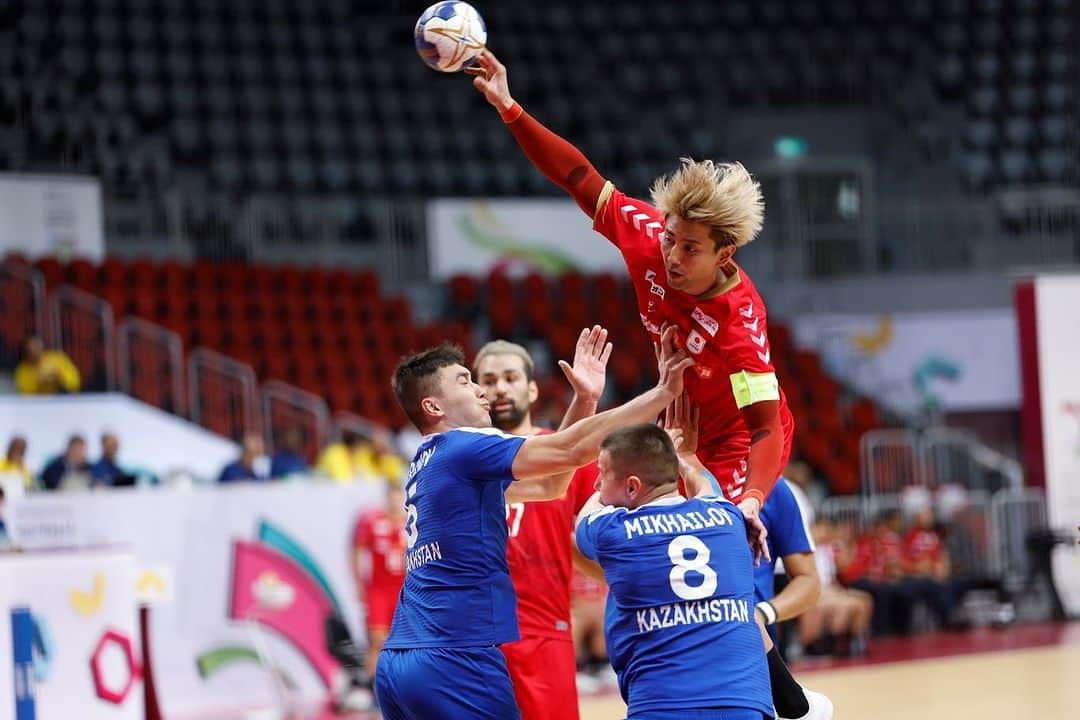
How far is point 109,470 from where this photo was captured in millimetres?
12969

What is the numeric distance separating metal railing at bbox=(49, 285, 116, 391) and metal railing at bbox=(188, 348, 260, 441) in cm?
88

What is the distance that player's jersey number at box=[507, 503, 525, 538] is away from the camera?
584cm

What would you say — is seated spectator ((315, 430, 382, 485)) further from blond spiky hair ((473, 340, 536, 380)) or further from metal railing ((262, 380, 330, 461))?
blond spiky hair ((473, 340, 536, 380))

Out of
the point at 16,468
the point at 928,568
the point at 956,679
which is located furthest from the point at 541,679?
the point at 928,568

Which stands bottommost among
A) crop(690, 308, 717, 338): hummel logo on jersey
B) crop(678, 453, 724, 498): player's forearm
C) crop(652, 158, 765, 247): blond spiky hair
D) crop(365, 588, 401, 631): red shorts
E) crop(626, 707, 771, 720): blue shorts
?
crop(365, 588, 401, 631): red shorts

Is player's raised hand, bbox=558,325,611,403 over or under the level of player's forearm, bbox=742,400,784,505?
over

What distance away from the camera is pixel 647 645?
452 centimetres

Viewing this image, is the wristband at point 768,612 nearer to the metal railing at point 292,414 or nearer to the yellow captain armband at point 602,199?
the yellow captain armband at point 602,199

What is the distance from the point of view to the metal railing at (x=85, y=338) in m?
15.4

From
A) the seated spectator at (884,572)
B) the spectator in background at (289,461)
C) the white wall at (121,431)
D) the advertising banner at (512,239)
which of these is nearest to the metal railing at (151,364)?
the white wall at (121,431)

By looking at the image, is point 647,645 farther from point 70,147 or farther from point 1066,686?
point 70,147

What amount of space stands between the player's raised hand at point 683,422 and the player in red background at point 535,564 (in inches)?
23.5

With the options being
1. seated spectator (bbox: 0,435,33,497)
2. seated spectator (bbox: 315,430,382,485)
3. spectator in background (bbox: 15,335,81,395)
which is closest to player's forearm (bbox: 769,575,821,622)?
seated spectator (bbox: 315,430,382,485)

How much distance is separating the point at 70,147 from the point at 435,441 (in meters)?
14.8
